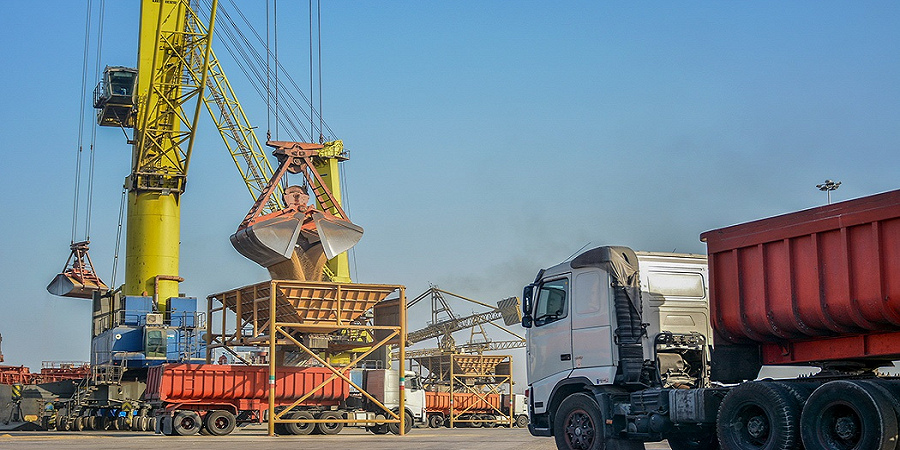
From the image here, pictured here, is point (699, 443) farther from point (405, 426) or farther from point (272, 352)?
point (405, 426)

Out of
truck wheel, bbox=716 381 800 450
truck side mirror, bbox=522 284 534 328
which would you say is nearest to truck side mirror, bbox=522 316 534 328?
truck side mirror, bbox=522 284 534 328

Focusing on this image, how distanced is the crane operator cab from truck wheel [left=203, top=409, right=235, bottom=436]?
22.9 meters

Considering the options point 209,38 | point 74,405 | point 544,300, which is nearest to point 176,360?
point 74,405

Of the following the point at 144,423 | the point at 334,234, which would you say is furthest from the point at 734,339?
the point at 144,423

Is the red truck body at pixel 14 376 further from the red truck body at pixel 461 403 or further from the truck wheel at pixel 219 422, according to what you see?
the truck wheel at pixel 219 422

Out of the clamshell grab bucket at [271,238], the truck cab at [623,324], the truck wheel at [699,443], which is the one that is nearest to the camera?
the truck cab at [623,324]

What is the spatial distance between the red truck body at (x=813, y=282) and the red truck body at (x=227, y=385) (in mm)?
20776

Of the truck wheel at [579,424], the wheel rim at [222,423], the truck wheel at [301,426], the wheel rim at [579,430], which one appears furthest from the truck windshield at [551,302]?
the wheel rim at [222,423]

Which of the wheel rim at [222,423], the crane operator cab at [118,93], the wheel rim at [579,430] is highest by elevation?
the crane operator cab at [118,93]

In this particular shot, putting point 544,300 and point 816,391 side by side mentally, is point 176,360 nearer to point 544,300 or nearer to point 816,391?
point 544,300

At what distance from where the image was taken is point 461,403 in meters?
57.0

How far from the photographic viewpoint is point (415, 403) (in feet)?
158

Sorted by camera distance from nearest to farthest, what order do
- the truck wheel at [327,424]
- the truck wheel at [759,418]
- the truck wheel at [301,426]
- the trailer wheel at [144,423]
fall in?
the truck wheel at [759,418], the truck wheel at [301,426], the truck wheel at [327,424], the trailer wheel at [144,423]

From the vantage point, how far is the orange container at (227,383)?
34.1 meters
